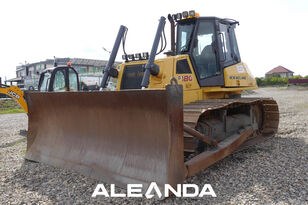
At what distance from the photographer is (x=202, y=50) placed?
208 inches

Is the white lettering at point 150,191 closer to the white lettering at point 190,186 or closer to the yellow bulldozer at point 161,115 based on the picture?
the yellow bulldozer at point 161,115

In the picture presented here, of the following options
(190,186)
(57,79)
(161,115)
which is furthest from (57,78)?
(190,186)

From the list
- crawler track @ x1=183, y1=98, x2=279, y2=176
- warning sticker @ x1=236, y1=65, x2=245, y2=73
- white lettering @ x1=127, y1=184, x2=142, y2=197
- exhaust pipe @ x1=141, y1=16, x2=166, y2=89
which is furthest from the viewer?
warning sticker @ x1=236, y1=65, x2=245, y2=73

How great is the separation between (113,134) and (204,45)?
2639 millimetres

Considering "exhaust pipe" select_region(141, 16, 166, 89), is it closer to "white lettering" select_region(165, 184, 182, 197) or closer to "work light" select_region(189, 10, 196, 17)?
"work light" select_region(189, 10, 196, 17)

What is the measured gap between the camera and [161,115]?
3186mm

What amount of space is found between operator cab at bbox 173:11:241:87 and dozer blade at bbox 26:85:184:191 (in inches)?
82.6

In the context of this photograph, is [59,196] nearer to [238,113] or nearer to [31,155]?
[31,155]

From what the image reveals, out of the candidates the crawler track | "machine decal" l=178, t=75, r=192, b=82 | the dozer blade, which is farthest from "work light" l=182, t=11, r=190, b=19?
the dozer blade

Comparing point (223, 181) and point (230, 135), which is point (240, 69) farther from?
point (223, 181)

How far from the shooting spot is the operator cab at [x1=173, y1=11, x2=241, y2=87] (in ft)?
17.1

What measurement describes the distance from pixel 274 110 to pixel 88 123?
165 inches

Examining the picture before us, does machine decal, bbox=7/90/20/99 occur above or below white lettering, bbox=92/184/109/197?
above

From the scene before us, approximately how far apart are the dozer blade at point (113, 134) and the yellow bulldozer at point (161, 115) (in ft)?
0.04
